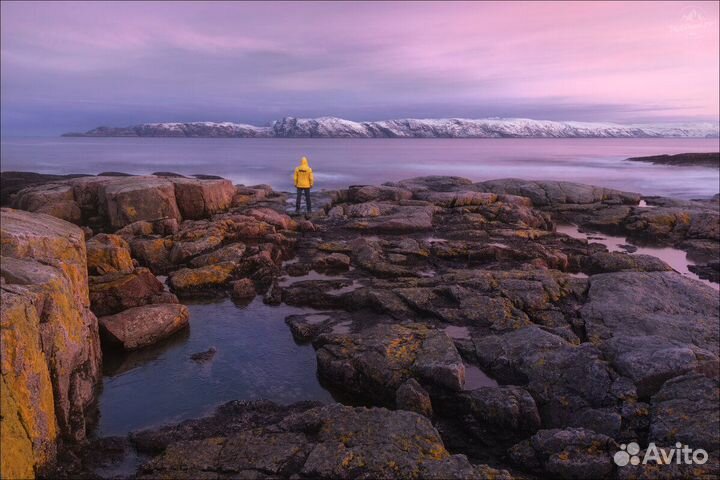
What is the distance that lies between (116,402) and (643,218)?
25.0 metres

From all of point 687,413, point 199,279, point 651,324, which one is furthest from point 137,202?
point 687,413

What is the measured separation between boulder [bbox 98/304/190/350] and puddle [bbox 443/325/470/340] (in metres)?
6.22

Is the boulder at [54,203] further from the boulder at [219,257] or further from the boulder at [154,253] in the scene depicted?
the boulder at [219,257]

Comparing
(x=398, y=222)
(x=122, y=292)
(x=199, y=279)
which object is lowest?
(x=199, y=279)

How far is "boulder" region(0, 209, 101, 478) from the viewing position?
19.4 ft

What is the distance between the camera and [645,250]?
21422mm

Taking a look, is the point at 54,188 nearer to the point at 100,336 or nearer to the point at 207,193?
the point at 207,193

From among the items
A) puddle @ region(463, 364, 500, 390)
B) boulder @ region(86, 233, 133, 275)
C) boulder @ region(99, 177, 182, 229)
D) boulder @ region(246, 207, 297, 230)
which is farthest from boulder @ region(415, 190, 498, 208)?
puddle @ region(463, 364, 500, 390)

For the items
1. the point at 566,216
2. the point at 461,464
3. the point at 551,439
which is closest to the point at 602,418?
the point at 551,439

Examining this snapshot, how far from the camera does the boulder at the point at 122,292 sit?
11.7 meters

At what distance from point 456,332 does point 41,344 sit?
8019mm

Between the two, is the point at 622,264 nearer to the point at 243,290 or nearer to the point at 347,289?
the point at 347,289

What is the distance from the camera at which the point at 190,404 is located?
29.0 feet

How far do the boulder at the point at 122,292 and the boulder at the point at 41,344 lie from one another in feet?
5.73
